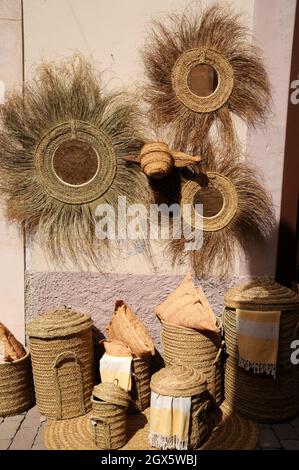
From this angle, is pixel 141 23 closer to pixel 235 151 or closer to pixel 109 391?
pixel 235 151

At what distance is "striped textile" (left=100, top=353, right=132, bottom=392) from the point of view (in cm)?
328

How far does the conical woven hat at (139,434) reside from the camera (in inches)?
118

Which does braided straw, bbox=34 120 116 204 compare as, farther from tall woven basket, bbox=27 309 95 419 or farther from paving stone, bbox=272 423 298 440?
paving stone, bbox=272 423 298 440

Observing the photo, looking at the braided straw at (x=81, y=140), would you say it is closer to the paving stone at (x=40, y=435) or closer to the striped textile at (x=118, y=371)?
the striped textile at (x=118, y=371)

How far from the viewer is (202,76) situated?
3.60 m

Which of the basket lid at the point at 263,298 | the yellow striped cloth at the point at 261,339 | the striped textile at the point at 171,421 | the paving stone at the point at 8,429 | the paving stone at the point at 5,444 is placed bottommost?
the paving stone at the point at 8,429

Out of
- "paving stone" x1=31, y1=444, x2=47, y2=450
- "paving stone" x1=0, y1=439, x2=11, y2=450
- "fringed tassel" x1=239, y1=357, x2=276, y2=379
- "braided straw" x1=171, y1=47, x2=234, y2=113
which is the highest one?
"braided straw" x1=171, y1=47, x2=234, y2=113

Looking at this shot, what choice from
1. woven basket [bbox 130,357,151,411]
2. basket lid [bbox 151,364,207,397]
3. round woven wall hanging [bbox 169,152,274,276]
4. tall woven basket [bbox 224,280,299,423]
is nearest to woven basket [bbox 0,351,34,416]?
woven basket [bbox 130,357,151,411]

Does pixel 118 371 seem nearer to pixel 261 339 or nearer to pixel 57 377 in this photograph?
pixel 57 377

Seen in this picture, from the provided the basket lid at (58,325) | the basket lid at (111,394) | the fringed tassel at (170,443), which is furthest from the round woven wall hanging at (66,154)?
the fringed tassel at (170,443)

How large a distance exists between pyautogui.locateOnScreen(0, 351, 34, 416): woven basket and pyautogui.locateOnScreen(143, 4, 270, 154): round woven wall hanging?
2486 mm

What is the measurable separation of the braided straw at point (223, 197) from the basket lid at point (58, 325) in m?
1.41

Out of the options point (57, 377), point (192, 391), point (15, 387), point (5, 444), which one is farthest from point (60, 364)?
point (192, 391)
